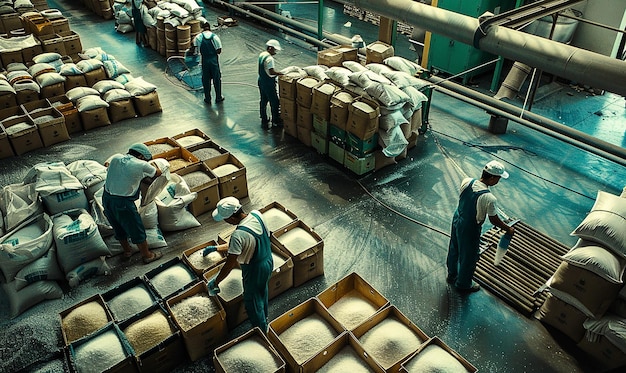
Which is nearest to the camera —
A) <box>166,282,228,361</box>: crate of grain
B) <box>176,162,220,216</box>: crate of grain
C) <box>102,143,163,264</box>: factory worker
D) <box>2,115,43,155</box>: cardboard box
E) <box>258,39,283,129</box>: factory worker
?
<box>166,282,228,361</box>: crate of grain

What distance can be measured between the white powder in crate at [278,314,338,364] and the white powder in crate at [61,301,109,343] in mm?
1616

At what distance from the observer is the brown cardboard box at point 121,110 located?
7.81 m

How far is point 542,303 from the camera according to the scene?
473cm

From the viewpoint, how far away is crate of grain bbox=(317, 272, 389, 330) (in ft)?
13.8

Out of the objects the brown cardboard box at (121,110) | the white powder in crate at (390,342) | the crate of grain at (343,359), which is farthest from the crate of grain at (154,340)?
the brown cardboard box at (121,110)

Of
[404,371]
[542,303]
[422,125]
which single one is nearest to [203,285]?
[404,371]

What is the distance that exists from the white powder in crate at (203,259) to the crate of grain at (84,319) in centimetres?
90

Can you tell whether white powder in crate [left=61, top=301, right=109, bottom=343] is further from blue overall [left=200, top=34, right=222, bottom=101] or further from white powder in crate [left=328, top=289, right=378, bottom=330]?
blue overall [left=200, top=34, right=222, bottom=101]

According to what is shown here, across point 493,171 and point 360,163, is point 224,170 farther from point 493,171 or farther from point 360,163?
point 493,171

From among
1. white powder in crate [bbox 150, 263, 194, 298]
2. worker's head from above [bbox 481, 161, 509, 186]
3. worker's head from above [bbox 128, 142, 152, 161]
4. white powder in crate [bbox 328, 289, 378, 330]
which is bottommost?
white powder in crate [bbox 328, 289, 378, 330]

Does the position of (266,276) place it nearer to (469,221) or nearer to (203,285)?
(203,285)

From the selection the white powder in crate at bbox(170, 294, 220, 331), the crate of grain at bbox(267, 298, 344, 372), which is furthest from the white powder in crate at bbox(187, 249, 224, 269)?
the crate of grain at bbox(267, 298, 344, 372)

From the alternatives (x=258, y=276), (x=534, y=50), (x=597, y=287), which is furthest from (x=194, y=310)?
(x=534, y=50)

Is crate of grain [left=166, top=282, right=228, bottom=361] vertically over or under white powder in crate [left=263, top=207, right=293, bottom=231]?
under
